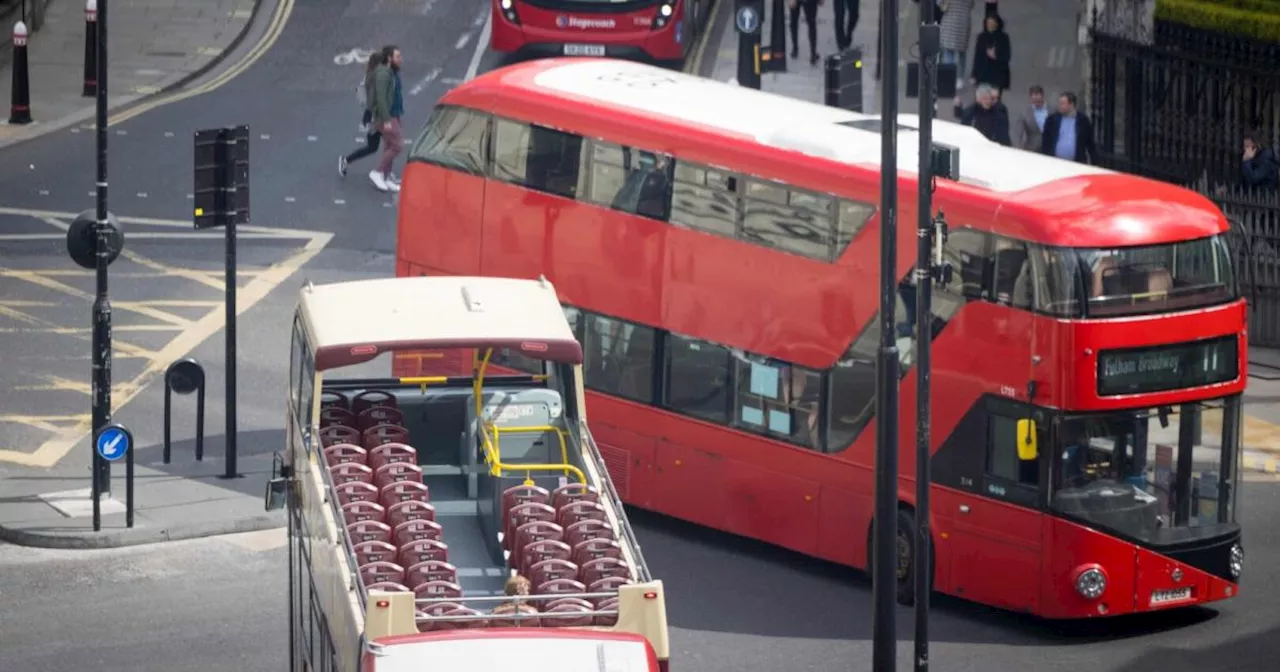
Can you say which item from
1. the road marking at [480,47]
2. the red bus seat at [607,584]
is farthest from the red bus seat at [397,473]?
the road marking at [480,47]

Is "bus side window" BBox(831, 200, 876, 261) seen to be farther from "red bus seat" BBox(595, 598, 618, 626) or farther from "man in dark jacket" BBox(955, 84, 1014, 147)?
"man in dark jacket" BBox(955, 84, 1014, 147)

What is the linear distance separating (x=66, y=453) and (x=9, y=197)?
10.2 metres

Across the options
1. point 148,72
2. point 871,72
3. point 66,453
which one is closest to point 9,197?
point 148,72

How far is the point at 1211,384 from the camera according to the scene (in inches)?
762

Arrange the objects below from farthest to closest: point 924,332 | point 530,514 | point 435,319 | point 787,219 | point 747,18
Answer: point 747,18, point 787,219, point 924,332, point 435,319, point 530,514

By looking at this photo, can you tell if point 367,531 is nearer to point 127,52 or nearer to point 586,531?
point 586,531

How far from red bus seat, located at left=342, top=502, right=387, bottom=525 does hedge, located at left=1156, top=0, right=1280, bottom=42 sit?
17.9 m

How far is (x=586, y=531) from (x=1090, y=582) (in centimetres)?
640

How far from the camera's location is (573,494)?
1467 centimetres

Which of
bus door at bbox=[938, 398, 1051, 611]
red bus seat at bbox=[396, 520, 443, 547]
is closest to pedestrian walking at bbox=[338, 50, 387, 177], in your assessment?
bus door at bbox=[938, 398, 1051, 611]

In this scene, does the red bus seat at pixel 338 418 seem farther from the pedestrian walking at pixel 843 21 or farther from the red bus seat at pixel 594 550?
the pedestrian walking at pixel 843 21

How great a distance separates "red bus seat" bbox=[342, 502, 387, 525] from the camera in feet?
47.7

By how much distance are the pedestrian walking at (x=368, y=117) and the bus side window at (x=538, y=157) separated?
31.9 feet

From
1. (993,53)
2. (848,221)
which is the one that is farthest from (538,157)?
(993,53)
